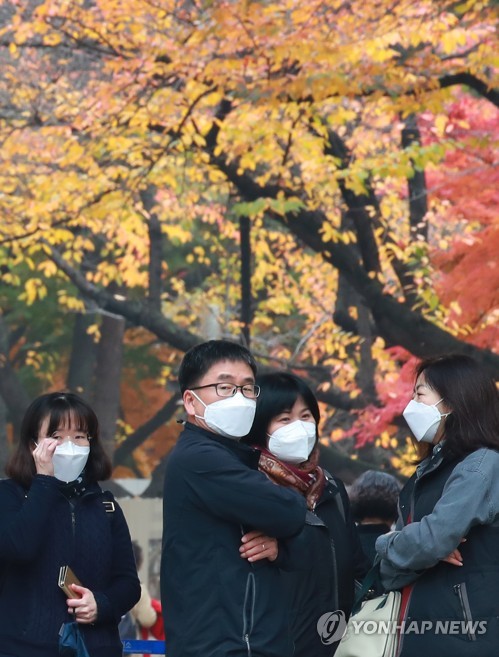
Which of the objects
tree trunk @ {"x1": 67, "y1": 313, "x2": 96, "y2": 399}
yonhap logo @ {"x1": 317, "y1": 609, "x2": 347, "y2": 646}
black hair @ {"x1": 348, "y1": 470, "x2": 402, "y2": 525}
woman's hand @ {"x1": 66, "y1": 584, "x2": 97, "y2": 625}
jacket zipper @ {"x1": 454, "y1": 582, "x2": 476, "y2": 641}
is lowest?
jacket zipper @ {"x1": 454, "y1": 582, "x2": 476, "y2": 641}

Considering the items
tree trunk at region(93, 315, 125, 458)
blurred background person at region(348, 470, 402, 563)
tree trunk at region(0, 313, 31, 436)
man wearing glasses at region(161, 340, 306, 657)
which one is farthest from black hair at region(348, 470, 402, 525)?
tree trunk at region(0, 313, 31, 436)

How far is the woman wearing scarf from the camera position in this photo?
3986 millimetres

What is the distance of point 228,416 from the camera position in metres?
3.78

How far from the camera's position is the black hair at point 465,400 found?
3739mm

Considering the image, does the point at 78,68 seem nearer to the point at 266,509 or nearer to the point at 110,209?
the point at 110,209

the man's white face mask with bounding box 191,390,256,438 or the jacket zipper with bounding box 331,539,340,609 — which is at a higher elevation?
the man's white face mask with bounding box 191,390,256,438

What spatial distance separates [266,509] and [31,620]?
0.99 m

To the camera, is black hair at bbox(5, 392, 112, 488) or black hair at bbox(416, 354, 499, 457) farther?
black hair at bbox(5, 392, 112, 488)

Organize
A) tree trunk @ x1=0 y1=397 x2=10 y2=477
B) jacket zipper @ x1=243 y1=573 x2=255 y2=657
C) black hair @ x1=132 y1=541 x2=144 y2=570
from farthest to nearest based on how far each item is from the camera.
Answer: tree trunk @ x1=0 y1=397 x2=10 y2=477, black hair @ x1=132 y1=541 x2=144 y2=570, jacket zipper @ x1=243 y1=573 x2=255 y2=657

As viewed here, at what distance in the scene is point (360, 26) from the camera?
33.3ft

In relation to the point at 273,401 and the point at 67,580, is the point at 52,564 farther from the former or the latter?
the point at 273,401

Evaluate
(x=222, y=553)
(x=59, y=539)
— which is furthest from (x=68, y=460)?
(x=222, y=553)

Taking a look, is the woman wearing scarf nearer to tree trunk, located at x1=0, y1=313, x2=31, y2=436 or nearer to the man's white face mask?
the man's white face mask

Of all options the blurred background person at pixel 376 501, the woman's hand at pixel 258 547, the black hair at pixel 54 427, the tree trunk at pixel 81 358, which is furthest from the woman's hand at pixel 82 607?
the tree trunk at pixel 81 358
